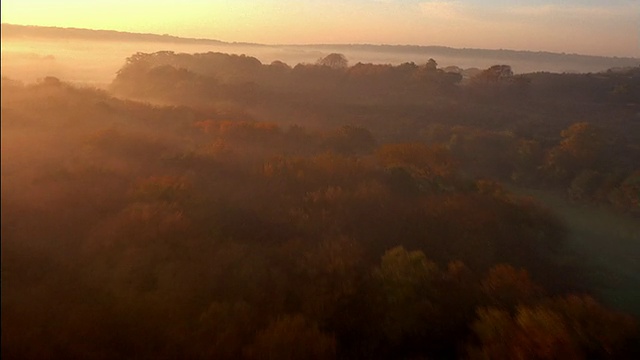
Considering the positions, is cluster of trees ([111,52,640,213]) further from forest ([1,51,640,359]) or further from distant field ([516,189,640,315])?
distant field ([516,189,640,315])

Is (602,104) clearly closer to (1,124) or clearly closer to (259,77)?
(259,77)

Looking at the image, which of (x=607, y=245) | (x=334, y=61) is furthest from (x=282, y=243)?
(x=334, y=61)

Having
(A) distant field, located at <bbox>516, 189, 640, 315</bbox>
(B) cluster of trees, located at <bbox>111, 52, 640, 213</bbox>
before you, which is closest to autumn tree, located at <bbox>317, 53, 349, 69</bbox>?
(B) cluster of trees, located at <bbox>111, 52, 640, 213</bbox>

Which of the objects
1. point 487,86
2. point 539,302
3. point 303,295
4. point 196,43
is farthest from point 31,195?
point 196,43

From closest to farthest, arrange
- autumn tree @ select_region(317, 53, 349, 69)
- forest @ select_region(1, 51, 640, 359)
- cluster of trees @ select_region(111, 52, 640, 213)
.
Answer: forest @ select_region(1, 51, 640, 359)
cluster of trees @ select_region(111, 52, 640, 213)
autumn tree @ select_region(317, 53, 349, 69)

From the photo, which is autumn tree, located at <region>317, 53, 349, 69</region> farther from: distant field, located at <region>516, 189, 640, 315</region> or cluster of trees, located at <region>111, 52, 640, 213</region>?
distant field, located at <region>516, 189, 640, 315</region>

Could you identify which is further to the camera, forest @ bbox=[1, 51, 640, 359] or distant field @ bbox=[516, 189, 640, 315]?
distant field @ bbox=[516, 189, 640, 315]

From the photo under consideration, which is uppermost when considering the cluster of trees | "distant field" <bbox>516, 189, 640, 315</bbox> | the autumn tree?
the autumn tree

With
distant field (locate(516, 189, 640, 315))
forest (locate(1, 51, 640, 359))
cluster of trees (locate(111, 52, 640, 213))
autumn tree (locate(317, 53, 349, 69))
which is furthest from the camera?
autumn tree (locate(317, 53, 349, 69))

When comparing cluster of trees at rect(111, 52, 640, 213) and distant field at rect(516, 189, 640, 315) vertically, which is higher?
cluster of trees at rect(111, 52, 640, 213)
